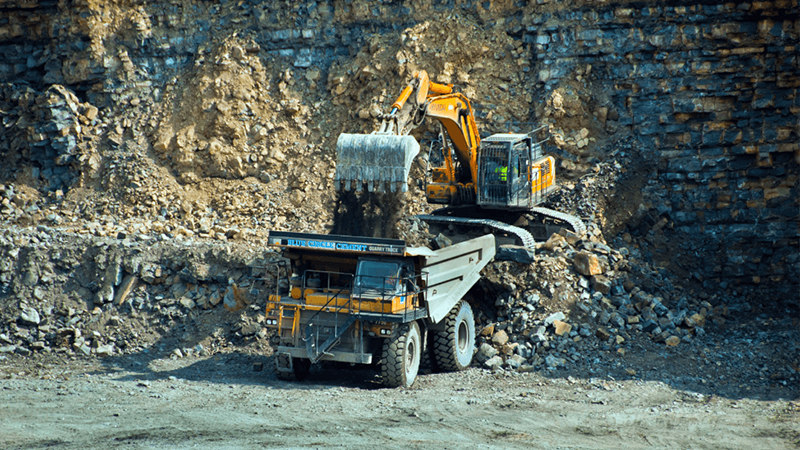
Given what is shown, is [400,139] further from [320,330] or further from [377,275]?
[320,330]

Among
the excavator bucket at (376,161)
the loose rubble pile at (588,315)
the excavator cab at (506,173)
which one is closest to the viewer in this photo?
the excavator bucket at (376,161)

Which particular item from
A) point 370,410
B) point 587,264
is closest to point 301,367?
point 370,410

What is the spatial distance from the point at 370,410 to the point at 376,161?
14.6 feet

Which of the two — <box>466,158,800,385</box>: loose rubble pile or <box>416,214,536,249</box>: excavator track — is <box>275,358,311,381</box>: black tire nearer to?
<box>466,158,800,385</box>: loose rubble pile

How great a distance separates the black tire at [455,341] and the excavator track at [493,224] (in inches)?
103

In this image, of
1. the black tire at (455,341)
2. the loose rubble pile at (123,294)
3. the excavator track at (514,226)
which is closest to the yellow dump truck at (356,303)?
the black tire at (455,341)

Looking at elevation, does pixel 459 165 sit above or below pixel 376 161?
above

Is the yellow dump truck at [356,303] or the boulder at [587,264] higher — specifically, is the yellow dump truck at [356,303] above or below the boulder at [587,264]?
below

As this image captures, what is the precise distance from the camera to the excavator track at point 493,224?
16047 millimetres

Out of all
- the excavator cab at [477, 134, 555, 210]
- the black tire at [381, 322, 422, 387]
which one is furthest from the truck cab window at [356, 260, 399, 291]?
the excavator cab at [477, 134, 555, 210]

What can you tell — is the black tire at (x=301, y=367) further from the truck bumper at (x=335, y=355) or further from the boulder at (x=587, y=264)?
the boulder at (x=587, y=264)

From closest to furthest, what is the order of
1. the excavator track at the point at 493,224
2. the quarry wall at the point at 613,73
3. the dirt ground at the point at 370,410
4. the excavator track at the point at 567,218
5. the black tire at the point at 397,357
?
the dirt ground at the point at 370,410 → the black tire at the point at 397,357 → the excavator track at the point at 493,224 → the excavator track at the point at 567,218 → the quarry wall at the point at 613,73

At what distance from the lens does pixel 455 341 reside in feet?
43.9

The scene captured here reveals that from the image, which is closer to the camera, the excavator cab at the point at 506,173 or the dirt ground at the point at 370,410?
the dirt ground at the point at 370,410
